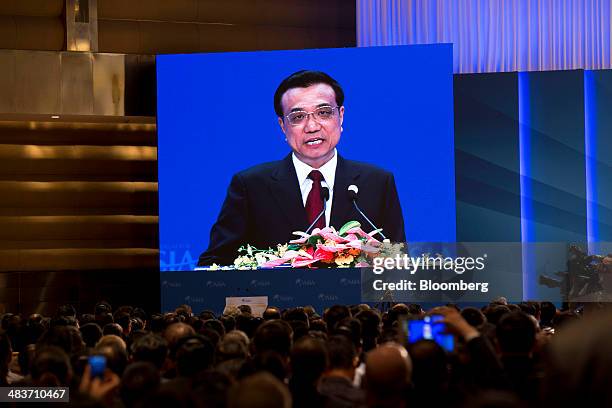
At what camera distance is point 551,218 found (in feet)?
49.9

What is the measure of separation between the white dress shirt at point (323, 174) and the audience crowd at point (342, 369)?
7.85 meters

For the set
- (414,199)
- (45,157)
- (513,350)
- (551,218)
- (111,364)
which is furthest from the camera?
(45,157)

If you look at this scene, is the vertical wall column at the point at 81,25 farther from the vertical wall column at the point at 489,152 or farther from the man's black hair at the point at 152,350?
the man's black hair at the point at 152,350

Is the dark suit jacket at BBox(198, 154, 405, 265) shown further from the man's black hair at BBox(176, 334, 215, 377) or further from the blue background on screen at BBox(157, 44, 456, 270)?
the man's black hair at BBox(176, 334, 215, 377)

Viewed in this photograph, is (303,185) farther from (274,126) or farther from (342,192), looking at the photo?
(274,126)

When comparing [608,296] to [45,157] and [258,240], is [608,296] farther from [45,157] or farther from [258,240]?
[45,157]

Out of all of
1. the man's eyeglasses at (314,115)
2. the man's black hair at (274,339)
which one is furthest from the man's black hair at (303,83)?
the man's black hair at (274,339)

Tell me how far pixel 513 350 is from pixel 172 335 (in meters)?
2.09

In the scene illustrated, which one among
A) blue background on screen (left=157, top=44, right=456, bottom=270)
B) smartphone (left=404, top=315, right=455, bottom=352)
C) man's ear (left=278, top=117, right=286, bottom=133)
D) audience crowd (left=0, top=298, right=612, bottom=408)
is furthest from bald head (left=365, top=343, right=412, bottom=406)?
man's ear (left=278, top=117, right=286, bottom=133)

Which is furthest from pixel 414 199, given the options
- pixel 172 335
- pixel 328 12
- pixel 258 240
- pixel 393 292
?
pixel 172 335

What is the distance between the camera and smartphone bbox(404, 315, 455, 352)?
4301mm

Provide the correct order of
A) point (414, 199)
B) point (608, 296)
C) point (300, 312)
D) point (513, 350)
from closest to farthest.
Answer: point (513, 350) < point (300, 312) < point (608, 296) < point (414, 199)

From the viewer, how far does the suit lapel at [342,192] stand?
1435 centimetres

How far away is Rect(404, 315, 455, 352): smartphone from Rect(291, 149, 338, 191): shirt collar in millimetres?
10141
